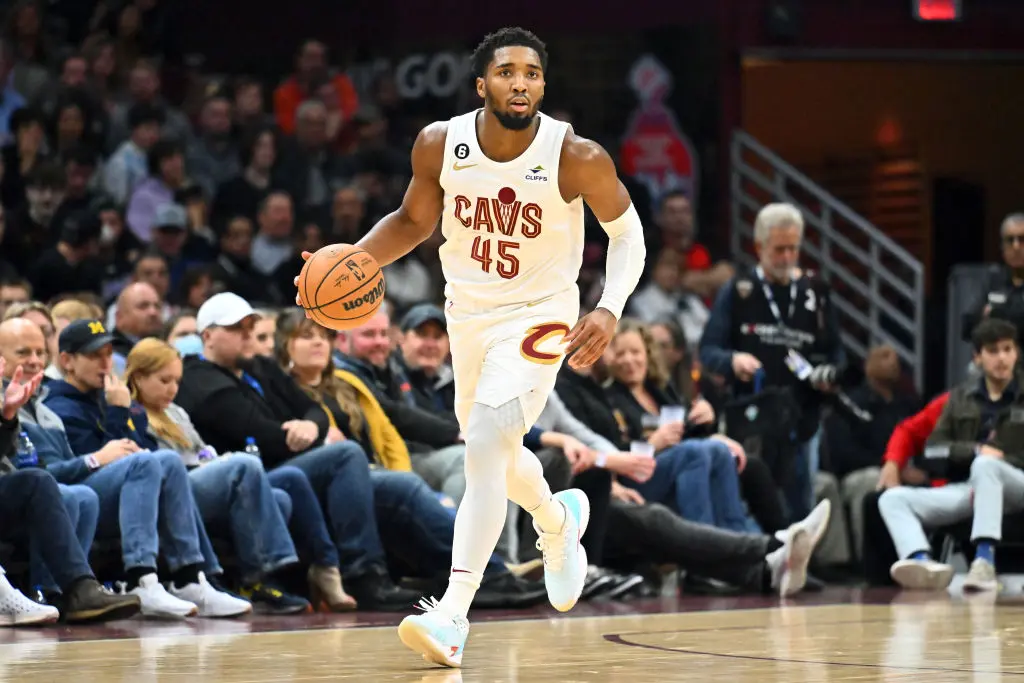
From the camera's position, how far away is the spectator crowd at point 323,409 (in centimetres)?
763

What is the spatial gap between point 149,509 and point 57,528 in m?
0.43

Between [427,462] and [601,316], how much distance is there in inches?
134

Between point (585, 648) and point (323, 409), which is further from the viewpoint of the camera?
point (323, 409)

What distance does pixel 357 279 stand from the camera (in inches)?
234

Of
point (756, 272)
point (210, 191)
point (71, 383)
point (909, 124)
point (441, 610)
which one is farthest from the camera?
point (909, 124)

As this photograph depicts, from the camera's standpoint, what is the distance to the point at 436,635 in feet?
18.0

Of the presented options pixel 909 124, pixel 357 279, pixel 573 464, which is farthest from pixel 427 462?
pixel 909 124

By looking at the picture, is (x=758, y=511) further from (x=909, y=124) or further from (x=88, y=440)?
A: (x=909, y=124)

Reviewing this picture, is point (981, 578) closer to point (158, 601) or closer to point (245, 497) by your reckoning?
point (245, 497)

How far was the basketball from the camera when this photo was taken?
19.4 ft

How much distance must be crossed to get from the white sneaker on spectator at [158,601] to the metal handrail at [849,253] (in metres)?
7.38

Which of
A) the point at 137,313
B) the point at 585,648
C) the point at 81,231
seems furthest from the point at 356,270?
the point at 81,231

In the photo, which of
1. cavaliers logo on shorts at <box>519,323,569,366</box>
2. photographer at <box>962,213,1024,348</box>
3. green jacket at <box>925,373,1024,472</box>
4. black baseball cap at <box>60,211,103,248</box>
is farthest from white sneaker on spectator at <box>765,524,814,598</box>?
black baseball cap at <box>60,211,103,248</box>

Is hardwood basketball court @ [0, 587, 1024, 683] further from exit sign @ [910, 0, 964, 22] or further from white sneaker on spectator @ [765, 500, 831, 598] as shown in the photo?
exit sign @ [910, 0, 964, 22]
